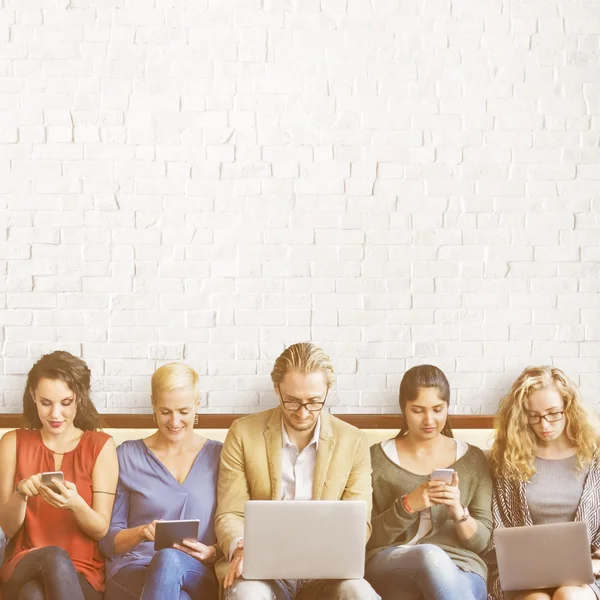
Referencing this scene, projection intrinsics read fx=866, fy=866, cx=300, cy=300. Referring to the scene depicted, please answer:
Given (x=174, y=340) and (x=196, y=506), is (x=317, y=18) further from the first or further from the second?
(x=196, y=506)

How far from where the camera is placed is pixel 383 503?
322cm

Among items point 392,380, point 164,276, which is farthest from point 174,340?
point 392,380

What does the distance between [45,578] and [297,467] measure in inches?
36.8

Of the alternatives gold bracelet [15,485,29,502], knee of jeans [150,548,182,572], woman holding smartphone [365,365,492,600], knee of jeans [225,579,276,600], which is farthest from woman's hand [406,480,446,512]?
gold bracelet [15,485,29,502]

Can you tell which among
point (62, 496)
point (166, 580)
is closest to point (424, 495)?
point (166, 580)

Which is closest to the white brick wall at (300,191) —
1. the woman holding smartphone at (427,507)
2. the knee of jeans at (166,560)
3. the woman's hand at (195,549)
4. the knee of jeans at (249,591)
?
the woman holding smartphone at (427,507)

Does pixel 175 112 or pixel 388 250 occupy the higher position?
pixel 175 112

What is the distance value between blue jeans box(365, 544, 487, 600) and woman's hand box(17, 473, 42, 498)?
118cm

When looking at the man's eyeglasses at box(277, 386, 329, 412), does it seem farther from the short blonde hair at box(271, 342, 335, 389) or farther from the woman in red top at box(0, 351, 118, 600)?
the woman in red top at box(0, 351, 118, 600)

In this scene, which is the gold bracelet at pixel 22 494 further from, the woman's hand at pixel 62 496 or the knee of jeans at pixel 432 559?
the knee of jeans at pixel 432 559

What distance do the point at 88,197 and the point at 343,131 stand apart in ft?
3.67

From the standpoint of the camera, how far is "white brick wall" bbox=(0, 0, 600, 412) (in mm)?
3666

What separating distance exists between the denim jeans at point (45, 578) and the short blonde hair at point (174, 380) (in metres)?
0.67

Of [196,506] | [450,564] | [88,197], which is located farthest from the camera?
[88,197]
